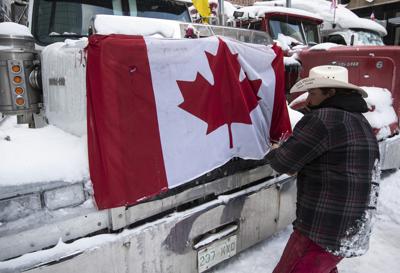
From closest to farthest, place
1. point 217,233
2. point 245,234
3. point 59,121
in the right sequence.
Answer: point 59,121, point 217,233, point 245,234

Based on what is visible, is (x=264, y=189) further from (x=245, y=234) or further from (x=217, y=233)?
(x=217, y=233)

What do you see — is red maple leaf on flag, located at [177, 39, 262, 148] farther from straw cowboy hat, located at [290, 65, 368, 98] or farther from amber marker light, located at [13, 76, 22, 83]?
amber marker light, located at [13, 76, 22, 83]

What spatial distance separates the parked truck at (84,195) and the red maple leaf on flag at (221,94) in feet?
0.73

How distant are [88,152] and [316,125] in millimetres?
1296

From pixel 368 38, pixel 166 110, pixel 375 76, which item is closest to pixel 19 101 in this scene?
pixel 166 110

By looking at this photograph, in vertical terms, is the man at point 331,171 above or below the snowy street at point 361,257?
above

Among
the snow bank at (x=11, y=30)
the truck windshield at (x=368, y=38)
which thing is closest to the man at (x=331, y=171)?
the snow bank at (x=11, y=30)

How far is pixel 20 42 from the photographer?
2.33m

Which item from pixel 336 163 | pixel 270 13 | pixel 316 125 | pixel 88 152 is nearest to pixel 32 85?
pixel 88 152

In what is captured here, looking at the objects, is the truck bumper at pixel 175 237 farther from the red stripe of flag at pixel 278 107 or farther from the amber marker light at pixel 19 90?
the amber marker light at pixel 19 90

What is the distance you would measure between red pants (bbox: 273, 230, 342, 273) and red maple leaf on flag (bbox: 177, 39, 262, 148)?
813 mm

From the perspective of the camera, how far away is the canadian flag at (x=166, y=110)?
1.92 m

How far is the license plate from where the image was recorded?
251 cm

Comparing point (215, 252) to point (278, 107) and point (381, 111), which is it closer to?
point (278, 107)
